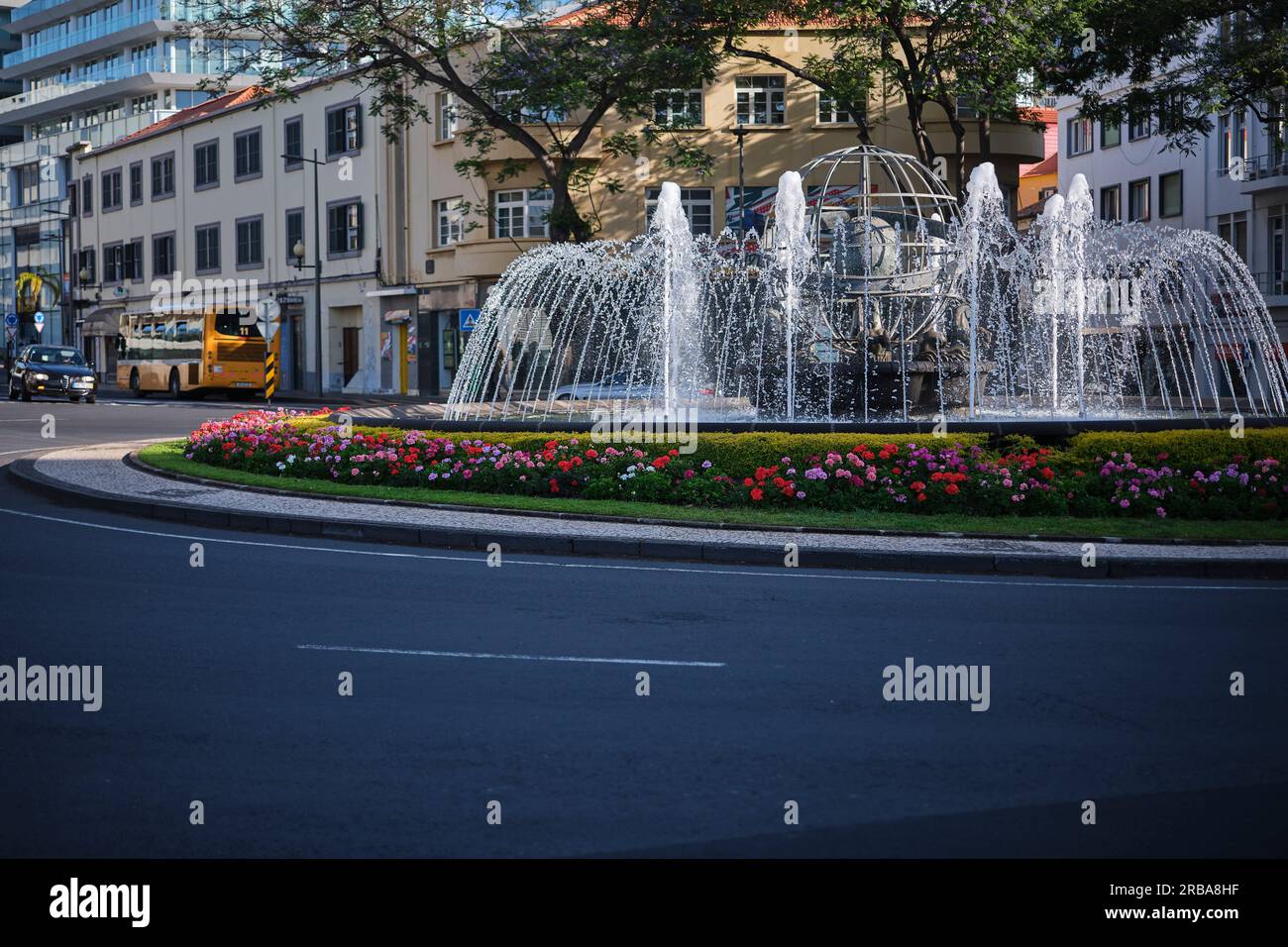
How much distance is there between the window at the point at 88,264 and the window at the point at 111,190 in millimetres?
2757

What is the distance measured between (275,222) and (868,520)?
49.1 m

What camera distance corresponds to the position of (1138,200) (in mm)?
57031

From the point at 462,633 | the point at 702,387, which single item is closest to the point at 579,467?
the point at 462,633

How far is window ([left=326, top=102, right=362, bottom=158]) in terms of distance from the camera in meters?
54.9

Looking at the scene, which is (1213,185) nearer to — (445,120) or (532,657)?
(445,120)

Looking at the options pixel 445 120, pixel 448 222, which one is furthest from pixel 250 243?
pixel 445 120

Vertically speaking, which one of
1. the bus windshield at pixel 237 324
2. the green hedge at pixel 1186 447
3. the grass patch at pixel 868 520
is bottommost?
the grass patch at pixel 868 520

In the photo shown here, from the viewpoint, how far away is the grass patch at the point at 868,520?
14.1 meters

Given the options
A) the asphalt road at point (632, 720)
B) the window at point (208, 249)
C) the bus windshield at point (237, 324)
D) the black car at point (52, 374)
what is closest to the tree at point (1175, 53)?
the asphalt road at point (632, 720)

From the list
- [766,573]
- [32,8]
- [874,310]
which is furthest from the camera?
[32,8]

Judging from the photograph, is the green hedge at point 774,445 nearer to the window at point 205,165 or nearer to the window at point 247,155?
the window at point 247,155

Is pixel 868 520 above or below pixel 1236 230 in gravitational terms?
below

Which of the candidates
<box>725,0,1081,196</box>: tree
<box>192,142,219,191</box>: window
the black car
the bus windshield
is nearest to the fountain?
<box>725,0,1081,196</box>: tree

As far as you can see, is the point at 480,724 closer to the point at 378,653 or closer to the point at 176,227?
the point at 378,653
